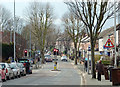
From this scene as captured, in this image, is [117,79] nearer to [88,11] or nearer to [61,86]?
[61,86]

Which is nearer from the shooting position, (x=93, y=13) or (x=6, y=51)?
(x=93, y=13)

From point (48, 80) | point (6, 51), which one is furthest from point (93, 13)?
point (6, 51)

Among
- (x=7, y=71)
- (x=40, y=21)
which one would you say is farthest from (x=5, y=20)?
(x=7, y=71)

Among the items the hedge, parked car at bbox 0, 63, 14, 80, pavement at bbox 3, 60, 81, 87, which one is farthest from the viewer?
the hedge

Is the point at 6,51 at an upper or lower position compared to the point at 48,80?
upper

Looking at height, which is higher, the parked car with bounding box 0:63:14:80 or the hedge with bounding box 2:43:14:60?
the hedge with bounding box 2:43:14:60

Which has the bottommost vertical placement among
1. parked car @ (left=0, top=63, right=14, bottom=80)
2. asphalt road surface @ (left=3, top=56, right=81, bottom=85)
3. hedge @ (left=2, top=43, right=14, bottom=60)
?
asphalt road surface @ (left=3, top=56, right=81, bottom=85)

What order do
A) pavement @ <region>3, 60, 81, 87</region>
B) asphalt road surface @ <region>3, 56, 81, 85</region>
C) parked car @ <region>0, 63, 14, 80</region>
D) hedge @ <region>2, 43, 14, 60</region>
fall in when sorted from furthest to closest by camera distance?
hedge @ <region>2, 43, 14, 60</region>
parked car @ <region>0, 63, 14, 80</region>
asphalt road surface @ <region>3, 56, 81, 85</region>
pavement @ <region>3, 60, 81, 87</region>

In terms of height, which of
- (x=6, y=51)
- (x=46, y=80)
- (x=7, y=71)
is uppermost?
(x=6, y=51)

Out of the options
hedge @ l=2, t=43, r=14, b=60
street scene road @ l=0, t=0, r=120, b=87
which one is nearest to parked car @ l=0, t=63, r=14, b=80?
street scene road @ l=0, t=0, r=120, b=87

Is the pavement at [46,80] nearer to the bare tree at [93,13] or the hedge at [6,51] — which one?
the bare tree at [93,13]

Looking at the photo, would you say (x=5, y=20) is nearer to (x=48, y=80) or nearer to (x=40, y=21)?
(x=40, y=21)

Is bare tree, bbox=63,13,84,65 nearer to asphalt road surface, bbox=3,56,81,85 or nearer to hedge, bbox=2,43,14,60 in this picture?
hedge, bbox=2,43,14,60

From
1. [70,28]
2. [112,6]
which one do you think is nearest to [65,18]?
[70,28]
